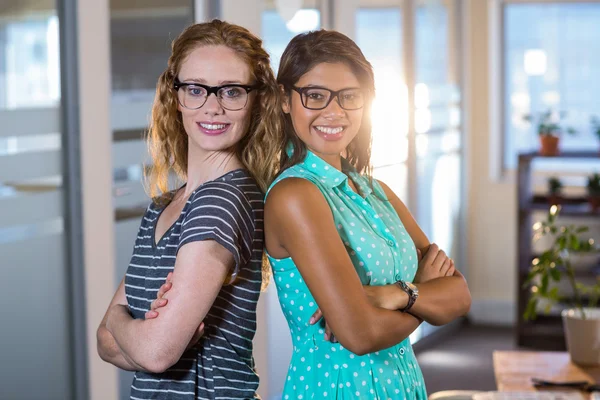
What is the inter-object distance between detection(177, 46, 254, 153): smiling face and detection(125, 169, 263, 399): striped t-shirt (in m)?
0.07

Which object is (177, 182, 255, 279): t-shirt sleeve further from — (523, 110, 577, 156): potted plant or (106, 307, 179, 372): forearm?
(523, 110, 577, 156): potted plant

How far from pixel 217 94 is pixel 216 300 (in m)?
0.36

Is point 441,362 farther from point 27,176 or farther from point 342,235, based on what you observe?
point 342,235

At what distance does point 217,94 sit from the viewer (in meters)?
1.51

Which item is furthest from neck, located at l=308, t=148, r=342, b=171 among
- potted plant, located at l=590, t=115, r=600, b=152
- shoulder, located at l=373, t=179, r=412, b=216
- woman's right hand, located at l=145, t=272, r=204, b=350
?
potted plant, located at l=590, t=115, r=600, b=152

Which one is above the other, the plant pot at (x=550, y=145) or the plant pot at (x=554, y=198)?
the plant pot at (x=550, y=145)

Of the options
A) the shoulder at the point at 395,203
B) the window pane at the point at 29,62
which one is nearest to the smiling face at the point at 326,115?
the shoulder at the point at 395,203

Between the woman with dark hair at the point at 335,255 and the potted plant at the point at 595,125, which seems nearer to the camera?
the woman with dark hair at the point at 335,255

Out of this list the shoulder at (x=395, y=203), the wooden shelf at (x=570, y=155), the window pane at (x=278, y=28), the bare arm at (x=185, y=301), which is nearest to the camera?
the bare arm at (x=185, y=301)

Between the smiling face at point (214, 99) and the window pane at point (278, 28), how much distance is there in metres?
2.07

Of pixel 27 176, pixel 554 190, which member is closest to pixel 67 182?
pixel 27 176

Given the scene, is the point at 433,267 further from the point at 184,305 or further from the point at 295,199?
the point at 184,305

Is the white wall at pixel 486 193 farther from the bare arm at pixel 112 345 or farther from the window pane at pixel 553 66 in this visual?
the bare arm at pixel 112 345

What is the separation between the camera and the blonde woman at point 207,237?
142cm
